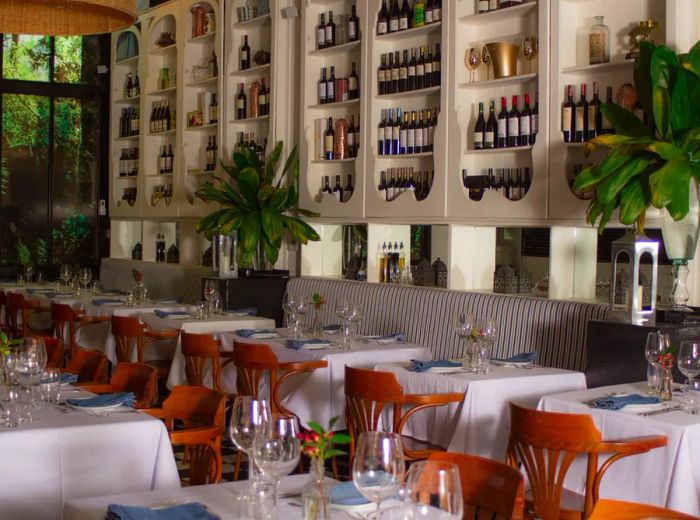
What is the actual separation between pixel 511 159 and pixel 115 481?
14.2 feet

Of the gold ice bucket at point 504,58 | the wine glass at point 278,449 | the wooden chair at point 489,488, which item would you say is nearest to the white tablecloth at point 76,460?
the wooden chair at point 489,488

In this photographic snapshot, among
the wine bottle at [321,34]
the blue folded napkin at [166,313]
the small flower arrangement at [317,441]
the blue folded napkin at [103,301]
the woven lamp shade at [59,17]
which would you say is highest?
the wine bottle at [321,34]

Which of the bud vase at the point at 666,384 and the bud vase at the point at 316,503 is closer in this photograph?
the bud vase at the point at 316,503

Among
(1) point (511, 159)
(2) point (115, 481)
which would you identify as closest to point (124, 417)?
(2) point (115, 481)

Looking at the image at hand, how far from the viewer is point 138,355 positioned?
682 cm

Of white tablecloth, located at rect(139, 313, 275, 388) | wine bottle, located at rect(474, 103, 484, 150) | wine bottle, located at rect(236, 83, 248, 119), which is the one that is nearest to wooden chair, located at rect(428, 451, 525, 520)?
white tablecloth, located at rect(139, 313, 275, 388)

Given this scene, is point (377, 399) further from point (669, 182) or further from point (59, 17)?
point (59, 17)

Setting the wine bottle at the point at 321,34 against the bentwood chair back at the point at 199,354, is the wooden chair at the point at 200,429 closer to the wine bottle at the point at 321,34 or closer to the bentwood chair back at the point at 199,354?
the bentwood chair back at the point at 199,354

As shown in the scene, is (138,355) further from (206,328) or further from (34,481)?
(34,481)

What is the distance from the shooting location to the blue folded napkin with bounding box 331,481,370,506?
8.05 feet

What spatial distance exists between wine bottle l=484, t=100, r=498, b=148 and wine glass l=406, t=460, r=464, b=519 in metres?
5.34

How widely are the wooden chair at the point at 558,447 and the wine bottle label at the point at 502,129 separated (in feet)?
11.3

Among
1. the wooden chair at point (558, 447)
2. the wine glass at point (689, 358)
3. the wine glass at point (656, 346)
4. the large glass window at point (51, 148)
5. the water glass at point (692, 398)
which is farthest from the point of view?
the large glass window at point (51, 148)

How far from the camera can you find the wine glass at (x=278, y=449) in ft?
7.22
